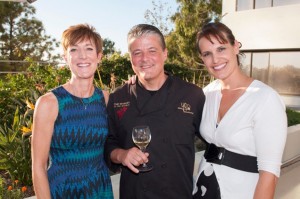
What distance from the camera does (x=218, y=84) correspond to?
323 cm

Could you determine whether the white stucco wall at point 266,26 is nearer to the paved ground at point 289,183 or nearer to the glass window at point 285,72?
the glass window at point 285,72

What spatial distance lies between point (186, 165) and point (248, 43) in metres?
17.3

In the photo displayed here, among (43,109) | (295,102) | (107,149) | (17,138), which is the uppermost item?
(43,109)

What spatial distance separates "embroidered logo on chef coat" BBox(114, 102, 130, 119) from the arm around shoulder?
591 millimetres

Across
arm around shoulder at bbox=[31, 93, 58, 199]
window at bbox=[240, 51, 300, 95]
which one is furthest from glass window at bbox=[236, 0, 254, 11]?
arm around shoulder at bbox=[31, 93, 58, 199]

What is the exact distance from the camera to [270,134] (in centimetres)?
249

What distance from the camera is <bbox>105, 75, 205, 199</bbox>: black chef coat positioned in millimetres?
2967

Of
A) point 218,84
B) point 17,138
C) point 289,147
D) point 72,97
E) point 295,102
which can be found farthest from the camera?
point 295,102

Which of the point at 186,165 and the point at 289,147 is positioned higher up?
the point at 186,165

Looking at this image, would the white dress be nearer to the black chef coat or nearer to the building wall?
the black chef coat

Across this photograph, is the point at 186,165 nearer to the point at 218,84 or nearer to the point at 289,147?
the point at 218,84

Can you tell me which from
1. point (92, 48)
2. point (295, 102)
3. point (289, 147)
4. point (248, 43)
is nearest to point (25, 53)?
point (248, 43)

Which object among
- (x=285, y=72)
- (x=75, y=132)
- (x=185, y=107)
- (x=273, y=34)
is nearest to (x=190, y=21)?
(x=273, y=34)

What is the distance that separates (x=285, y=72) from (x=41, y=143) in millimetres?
17628
